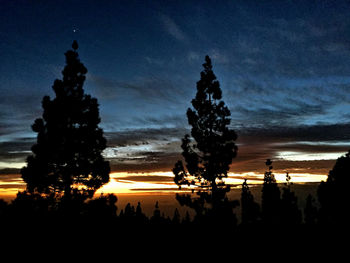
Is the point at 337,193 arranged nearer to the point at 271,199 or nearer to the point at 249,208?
the point at 271,199

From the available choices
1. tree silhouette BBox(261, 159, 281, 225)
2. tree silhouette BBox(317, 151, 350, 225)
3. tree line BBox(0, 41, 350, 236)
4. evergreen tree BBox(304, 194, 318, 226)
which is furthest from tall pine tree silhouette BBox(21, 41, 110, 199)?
evergreen tree BBox(304, 194, 318, 226)

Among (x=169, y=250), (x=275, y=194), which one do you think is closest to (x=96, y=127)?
(x=169, y=250)

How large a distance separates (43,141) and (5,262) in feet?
29.9

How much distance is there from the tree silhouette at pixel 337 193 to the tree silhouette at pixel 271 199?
41637mm

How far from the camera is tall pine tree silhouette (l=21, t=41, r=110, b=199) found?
21125 mm

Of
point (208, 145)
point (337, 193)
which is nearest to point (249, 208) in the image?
point (337, 193)

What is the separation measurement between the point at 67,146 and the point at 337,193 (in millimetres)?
33336

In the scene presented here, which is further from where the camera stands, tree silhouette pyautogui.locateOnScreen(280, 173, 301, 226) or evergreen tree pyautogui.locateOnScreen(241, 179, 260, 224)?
evergreen tree pyautogui.locateOnScreen(241, 179, 260, 224)

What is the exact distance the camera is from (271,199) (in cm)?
9156

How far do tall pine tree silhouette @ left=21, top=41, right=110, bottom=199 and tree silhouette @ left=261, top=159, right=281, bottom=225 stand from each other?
6738 cm

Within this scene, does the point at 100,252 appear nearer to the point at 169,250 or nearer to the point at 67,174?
the point at 169,250

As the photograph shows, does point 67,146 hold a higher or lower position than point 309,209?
higher

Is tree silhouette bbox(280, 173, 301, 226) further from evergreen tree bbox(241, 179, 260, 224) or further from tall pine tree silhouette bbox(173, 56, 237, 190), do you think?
tall pine tree silhouette bbox(173, 56, 237, 190)

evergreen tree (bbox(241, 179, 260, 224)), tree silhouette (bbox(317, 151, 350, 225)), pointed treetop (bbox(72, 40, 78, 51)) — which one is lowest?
evergreen tree (bbox(241, 179, 260, 224))
